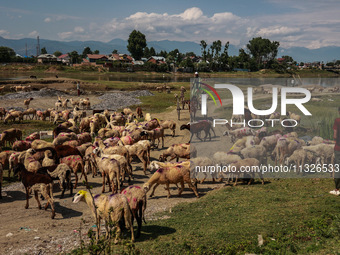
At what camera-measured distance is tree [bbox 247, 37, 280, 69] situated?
117 m

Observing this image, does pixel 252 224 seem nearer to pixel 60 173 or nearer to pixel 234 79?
pixel 60 173

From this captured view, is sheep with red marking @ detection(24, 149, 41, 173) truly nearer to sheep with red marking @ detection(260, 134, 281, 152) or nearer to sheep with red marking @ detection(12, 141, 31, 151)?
sheep with red marking @ detection(12, 141, 31, 151)

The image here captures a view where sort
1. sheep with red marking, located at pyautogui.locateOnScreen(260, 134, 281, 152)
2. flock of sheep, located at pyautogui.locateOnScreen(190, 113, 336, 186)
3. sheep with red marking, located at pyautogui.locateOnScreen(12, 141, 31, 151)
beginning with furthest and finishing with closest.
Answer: sheep with red marking, located at pyautogui.locateOnScreen(12, 141, 31, 151) < sheep with red marking, located at pyautogui.locateOnScreen(260, 134, 281, 152) < flock of sheep, located at pyautogui.locateOnScreen(190, 113, 336, 186)

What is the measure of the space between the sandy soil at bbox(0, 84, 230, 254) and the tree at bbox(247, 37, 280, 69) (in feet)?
357

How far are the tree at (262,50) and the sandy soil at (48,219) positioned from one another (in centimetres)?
10868

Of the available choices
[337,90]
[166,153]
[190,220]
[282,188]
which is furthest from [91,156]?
[337,90]

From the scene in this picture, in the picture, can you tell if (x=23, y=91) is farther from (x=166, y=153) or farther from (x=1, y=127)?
(x=166, y=153)

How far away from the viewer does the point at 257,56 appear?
120m

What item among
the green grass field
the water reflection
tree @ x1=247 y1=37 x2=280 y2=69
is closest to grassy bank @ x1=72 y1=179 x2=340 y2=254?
the green grass field

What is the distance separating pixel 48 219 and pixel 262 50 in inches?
4655

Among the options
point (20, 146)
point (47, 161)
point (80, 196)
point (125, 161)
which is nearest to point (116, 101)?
point (20, 146)

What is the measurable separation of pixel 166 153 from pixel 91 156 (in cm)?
370

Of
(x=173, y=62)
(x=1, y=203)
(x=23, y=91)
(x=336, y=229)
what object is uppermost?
(x=173, y=62)

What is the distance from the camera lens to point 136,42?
13650cm
